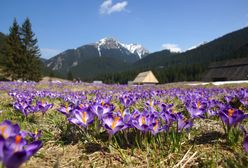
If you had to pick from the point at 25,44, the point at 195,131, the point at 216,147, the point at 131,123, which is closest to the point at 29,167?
the point at 131,123

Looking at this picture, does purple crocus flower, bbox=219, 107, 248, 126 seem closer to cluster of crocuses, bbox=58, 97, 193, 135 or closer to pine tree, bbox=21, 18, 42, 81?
cluster of crocuses, bbox=58, 97, 193, 135

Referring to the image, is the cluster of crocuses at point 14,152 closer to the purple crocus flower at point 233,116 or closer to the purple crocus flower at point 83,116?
the purple crocus flower at point 83,116

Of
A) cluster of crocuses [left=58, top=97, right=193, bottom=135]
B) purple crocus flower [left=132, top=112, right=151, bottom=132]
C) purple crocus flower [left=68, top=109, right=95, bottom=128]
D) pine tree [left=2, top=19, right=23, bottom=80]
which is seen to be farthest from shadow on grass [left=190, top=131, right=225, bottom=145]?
pine tree [left=2, top=19, right=23, bottom=80]

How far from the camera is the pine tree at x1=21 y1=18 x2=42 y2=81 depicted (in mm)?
45688

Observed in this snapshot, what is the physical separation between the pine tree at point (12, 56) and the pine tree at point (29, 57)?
3.12 feet

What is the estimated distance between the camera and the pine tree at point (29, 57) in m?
45.7

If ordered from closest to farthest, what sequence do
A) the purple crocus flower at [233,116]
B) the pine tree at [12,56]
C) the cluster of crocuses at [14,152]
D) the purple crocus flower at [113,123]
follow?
the cluster of crocuses at [14,152] → the purple crocus flower at [113,123] → the purple crocus flower at [233,116] → the pine tree at [12,56]

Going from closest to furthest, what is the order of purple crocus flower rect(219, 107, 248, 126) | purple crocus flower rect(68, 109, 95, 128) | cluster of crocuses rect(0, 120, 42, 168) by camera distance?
cluster of crocuses rect(0, 120, 42, 168) < purple crocus flower rect(219, 107, 248, 126) < purple crocus flower rect(68, 109, 95, 128)

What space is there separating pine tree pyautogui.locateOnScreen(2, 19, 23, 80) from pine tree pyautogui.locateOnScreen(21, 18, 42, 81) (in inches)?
37.5

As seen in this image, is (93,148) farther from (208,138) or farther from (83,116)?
(208,138)

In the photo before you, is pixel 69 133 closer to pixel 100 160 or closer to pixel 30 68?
pixel 100 160

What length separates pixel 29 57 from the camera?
1873 inches

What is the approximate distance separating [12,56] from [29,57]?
308 cm

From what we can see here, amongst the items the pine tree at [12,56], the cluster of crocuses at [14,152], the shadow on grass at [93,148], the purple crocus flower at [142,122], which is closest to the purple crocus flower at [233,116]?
the purple crocus flower at [142,122]
